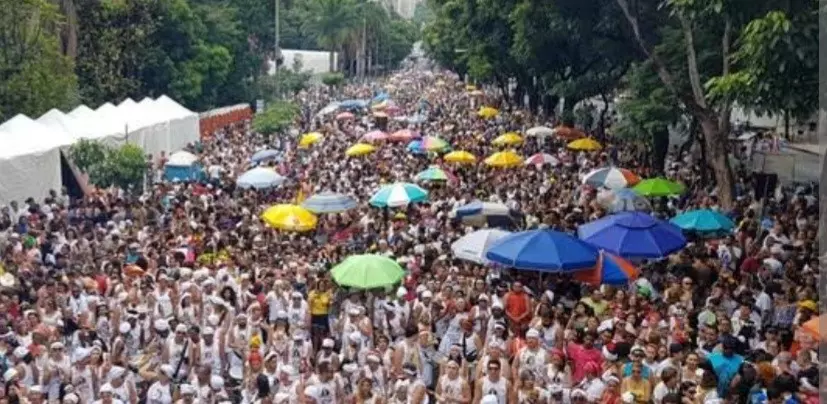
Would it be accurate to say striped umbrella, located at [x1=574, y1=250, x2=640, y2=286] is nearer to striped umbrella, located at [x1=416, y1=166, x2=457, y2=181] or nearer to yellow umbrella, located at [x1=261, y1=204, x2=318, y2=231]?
yellow umbrella, located at [x1=261, y1=204, x2=318, y2=231]

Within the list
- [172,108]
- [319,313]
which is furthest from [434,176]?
[172,108]

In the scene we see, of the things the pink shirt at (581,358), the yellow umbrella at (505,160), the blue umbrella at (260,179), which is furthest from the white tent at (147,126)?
the pink shirt at (581,358)

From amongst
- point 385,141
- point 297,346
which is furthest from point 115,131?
point 297,346

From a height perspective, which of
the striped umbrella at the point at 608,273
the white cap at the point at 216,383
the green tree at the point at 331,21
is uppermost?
the green tree at the point at 331,21

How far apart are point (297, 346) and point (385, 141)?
2220cm

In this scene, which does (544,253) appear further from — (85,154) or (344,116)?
(344,116)

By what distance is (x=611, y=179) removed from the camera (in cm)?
2080

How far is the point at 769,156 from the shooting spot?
36.4m

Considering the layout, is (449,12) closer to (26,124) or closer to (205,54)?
(205,54)

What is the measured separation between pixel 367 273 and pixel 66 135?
1404cm

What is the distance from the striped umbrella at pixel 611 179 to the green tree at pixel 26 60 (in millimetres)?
14463

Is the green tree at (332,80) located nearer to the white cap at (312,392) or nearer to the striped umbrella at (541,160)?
the striped umbrella at (541,160)

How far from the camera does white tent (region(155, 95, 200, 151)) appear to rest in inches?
1286

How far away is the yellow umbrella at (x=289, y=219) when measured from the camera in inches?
678
